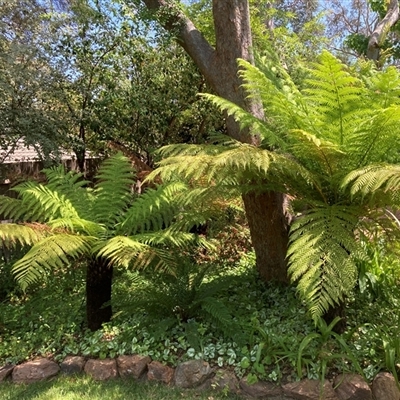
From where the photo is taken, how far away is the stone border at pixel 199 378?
212 cm

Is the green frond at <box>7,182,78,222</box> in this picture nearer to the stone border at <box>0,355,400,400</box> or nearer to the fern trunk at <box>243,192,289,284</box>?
the stone border at <box>0,355,400,400</box>

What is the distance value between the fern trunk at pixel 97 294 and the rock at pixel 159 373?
59 cm

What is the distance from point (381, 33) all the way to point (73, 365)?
256 inches

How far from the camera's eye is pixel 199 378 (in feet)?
7.74

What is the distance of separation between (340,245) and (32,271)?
1.73 meters

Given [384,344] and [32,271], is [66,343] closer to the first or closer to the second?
[32,271]

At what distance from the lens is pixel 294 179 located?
2.36m

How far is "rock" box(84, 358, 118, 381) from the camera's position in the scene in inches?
99.5

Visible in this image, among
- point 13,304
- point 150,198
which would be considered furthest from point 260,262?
point 13,304

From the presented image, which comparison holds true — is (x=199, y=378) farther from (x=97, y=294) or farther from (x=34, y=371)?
(x=34, y=371)

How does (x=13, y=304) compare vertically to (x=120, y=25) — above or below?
below

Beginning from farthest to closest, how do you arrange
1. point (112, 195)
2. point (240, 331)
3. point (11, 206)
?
1. point (112, 195)
2. point (11, 206)
3. point (240, 331)

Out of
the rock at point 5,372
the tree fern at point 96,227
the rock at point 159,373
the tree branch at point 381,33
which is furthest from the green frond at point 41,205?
the tree branch at point 381,33

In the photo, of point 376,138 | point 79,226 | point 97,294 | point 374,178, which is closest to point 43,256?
point 79,226
